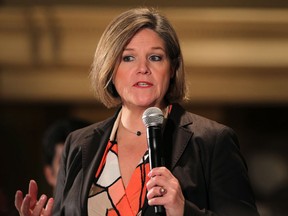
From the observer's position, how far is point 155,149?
177 cm

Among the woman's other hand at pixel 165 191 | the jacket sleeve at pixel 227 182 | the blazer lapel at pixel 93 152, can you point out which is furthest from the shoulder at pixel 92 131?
the woman's other hand at pixel 165 191

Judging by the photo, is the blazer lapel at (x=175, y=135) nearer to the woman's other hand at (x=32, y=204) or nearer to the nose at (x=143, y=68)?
the nose at (x=143, y=68)

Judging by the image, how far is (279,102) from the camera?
192 inches

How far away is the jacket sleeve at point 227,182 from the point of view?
6.29ft

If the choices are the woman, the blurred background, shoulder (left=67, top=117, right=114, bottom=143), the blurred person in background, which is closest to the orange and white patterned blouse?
the woman

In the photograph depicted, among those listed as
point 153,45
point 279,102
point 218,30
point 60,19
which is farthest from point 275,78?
point 153,45

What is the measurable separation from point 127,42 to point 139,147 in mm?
293

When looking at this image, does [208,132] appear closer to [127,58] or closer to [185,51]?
[127,58]

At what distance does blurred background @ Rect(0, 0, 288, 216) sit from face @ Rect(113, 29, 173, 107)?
2.61 meters

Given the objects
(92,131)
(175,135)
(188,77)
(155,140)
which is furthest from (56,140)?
(155,140)

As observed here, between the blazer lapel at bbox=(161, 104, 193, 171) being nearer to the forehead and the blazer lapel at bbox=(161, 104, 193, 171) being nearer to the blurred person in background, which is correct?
the forehead

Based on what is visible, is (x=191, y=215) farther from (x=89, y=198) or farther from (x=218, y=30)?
(x=218, y=30)

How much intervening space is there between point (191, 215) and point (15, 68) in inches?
125

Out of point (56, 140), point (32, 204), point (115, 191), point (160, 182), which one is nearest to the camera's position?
point (160, 182)
